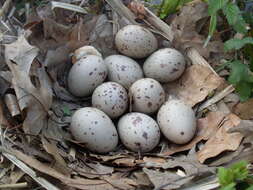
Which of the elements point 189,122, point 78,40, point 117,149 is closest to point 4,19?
point 78,40

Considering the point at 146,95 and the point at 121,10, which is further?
the point at 121,10

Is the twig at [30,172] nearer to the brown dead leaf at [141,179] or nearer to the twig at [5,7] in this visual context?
the brown dead leaf at [141,179]

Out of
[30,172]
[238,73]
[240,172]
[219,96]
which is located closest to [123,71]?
[219,96]

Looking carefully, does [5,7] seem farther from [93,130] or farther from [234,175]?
[234,175]

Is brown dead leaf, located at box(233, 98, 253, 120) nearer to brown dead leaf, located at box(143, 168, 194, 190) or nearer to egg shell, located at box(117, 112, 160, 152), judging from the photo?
egg shell, located at box(117, 112, 160, 152)

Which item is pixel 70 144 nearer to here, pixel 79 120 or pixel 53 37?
pixel 79 120

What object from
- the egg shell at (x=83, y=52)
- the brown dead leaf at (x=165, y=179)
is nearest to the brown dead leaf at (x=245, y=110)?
the brown dead leaf at (x=165, y=179)
